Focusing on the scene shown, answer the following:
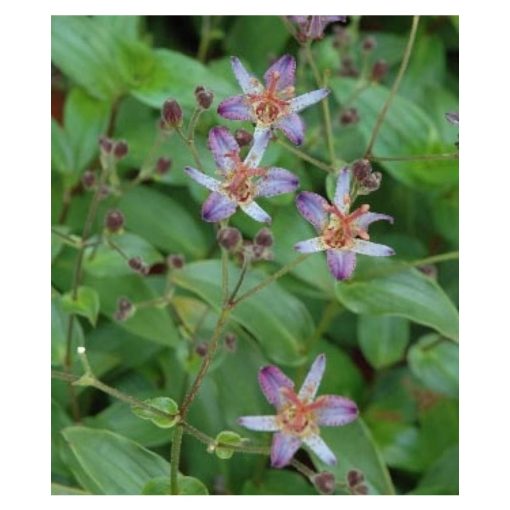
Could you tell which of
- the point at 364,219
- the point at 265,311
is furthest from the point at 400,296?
the point at 364,219

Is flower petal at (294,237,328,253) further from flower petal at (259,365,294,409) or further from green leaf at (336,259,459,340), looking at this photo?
green leaf at (336,259,459,340)

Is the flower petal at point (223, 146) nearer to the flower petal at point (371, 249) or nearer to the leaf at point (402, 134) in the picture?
the flower petal at point (371, 249)

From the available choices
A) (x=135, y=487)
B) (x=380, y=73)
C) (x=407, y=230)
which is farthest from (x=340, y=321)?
(x=135, y=487)

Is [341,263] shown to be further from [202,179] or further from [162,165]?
[162,165]

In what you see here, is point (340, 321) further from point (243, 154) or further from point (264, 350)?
point (243, 154)

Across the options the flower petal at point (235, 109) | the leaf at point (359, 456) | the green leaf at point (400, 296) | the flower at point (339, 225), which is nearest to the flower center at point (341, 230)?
the flower at point (339, 225)
